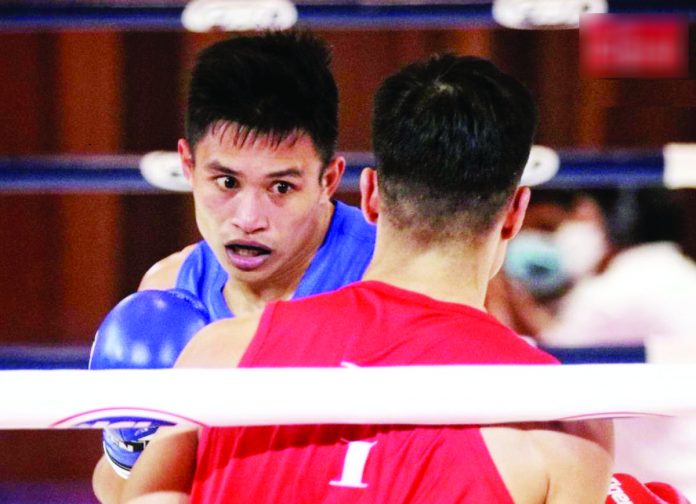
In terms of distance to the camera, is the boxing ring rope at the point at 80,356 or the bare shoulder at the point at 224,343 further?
the boxing ring rope at the point at 80,356

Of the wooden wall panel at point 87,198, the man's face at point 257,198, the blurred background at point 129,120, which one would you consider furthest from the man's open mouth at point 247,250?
the wooden wall panel at point 87,198

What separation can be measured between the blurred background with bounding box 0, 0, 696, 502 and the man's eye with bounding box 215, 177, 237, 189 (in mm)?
882

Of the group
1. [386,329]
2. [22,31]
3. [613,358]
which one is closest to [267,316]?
[386,329]

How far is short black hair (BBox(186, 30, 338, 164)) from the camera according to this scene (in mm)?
1451

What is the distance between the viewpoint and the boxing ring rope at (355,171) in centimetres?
184

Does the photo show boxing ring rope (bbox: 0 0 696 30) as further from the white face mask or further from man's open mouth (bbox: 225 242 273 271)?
man's open mouth (bbox: 225 242 273 271)

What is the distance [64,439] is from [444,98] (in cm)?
163

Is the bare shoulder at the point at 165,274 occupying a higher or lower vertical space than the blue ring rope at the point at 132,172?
lower

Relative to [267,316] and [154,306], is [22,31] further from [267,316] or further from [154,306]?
[267,316]

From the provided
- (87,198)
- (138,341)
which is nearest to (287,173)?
(138,341)

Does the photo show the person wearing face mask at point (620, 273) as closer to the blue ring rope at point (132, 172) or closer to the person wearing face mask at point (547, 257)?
the person wearing face mask at point (547, 257)

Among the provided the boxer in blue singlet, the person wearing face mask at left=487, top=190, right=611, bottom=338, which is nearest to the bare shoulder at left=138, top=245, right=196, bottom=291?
the boxer in blue singlet
